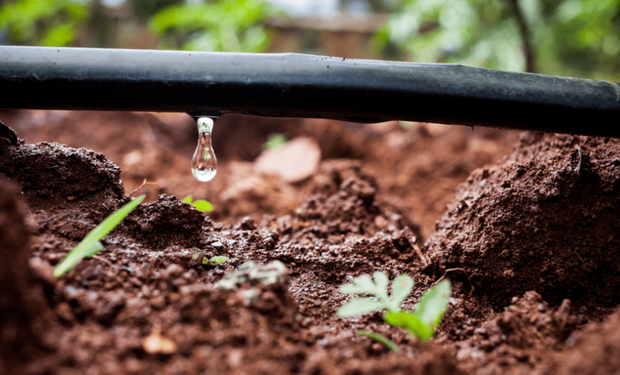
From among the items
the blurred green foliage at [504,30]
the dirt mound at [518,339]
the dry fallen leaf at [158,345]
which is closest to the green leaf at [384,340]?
the dirt mound at [518,339]

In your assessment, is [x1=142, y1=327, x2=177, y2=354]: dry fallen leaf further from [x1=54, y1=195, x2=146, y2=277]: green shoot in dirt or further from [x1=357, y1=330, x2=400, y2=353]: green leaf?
[x1=357, y1=330, x2=400, y2=353]: green leaf

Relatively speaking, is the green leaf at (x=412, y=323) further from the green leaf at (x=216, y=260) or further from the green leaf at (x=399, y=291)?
the green leaf at (x=216, y=260)

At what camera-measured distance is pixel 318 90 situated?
2.89 feet

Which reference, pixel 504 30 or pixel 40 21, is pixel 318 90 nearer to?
pixel 504 30

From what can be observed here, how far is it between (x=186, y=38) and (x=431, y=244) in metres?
5.81

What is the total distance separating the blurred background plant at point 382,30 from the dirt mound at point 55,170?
302 cm

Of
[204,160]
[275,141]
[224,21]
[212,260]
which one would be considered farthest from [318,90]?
[224,21]

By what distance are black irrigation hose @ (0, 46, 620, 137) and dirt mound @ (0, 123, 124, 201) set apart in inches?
4.5

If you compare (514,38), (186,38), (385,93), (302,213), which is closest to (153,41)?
(186,38)

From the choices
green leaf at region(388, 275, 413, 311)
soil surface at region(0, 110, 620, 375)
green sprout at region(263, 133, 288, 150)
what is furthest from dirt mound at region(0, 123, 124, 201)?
green sprout at region(263, 133, 288, 150)

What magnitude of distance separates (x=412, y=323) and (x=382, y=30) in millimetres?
4371

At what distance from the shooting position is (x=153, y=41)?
5980 mm

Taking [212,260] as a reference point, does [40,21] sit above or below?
above

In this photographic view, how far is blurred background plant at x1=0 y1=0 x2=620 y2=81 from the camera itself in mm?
3656
